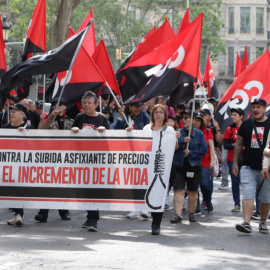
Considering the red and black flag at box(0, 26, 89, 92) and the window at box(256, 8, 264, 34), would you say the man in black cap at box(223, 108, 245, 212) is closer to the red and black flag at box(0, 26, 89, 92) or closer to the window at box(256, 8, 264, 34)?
the red and black flag at box(0, 26, 89, 92)

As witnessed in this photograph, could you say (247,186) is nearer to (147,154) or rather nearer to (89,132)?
(147,154)

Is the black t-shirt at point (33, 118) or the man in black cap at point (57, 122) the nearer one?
the man in black cap at point (57, 122)

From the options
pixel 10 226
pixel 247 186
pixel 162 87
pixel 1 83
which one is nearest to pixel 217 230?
pixel 247 186

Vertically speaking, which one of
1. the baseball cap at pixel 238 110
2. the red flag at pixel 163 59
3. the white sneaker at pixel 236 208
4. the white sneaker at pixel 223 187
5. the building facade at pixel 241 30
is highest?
the building facade at pixel 241 30

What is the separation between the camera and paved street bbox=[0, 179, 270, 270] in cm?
751

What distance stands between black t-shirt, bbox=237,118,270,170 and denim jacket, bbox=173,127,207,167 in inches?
44.9

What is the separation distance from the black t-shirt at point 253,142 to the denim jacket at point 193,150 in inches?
44.9

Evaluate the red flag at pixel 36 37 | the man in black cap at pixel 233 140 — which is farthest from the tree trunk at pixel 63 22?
the man in black cap at pixel 233 140

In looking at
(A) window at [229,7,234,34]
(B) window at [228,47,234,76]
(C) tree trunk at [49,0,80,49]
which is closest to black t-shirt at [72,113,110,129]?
(C) tree trunk at [49,0,80,49]

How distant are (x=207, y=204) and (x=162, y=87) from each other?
273 cm

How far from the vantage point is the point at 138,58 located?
522 inches

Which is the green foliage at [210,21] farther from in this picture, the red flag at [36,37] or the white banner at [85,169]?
the white banner at [85,169]

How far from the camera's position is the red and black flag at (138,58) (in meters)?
11.6

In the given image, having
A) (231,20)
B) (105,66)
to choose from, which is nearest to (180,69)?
(105,66)
